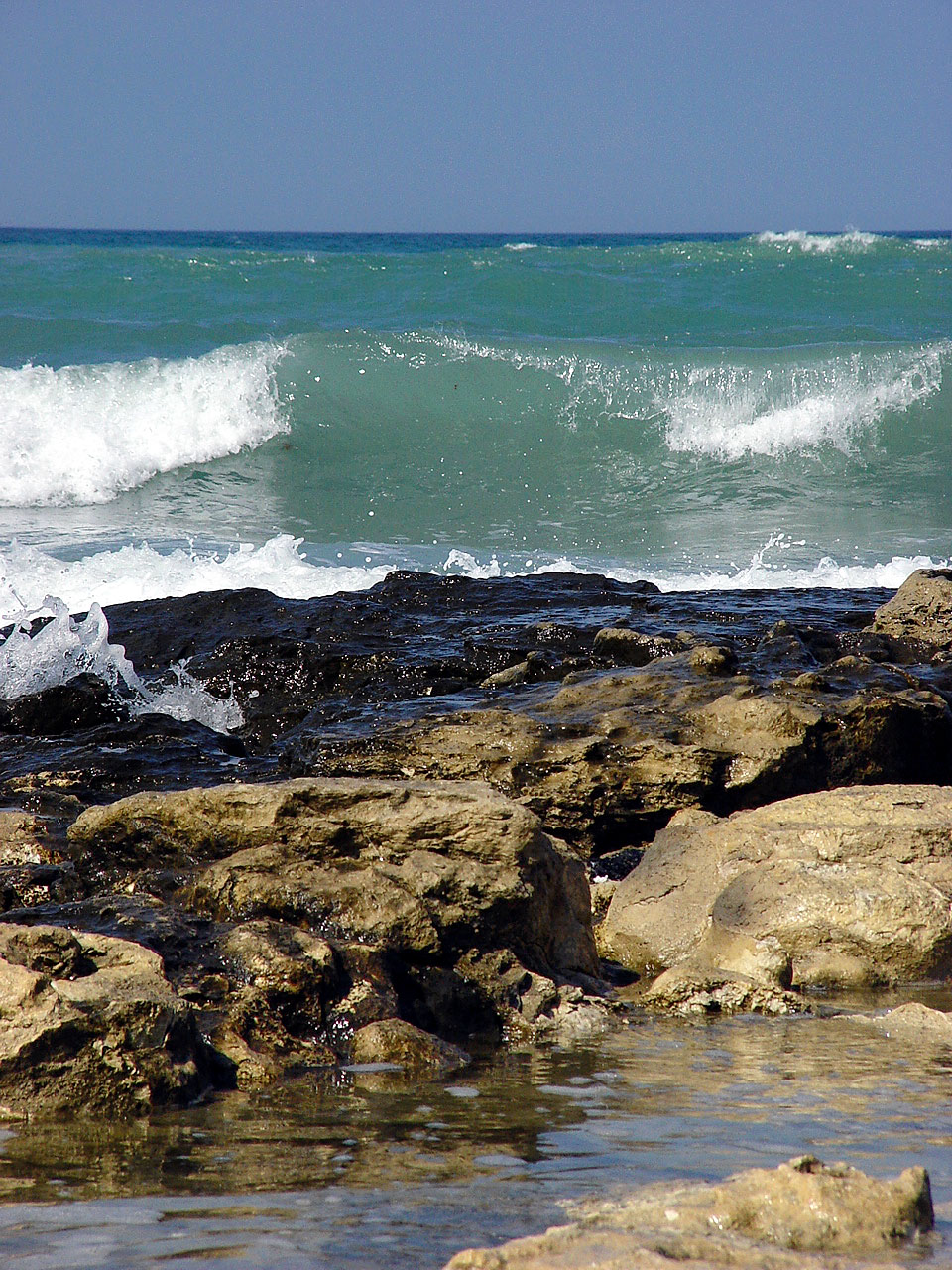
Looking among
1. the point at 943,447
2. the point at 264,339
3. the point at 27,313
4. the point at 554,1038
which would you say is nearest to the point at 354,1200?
the point at 554,1038

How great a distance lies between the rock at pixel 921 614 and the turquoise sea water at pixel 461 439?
308 centimetres

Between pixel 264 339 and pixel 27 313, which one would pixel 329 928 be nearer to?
pixel 264 339

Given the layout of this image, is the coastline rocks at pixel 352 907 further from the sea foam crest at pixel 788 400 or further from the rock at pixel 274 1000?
the sea foam crest at pixel 788 400

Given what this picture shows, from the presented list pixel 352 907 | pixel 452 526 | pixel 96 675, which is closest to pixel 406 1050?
pixel 352 907

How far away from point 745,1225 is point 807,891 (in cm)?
214

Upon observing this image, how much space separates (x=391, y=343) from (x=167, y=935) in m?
15.0

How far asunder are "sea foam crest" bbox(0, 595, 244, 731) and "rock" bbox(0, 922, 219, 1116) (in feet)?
9.41

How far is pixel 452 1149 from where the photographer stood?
2.54 meters

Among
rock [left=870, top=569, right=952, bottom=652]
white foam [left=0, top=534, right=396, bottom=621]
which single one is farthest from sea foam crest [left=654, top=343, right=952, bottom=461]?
rock [left=870, top=569, right=952, bottom=652]

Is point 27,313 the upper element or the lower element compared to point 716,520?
upper

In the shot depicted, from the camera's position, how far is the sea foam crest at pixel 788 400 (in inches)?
628

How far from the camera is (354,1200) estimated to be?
2.25 m

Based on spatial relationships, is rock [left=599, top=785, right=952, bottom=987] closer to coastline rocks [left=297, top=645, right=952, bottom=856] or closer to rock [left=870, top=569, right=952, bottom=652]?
coastline rocks [left=297, top=645, right=952, bottom=856]

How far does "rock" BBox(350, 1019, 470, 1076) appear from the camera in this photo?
307cm
